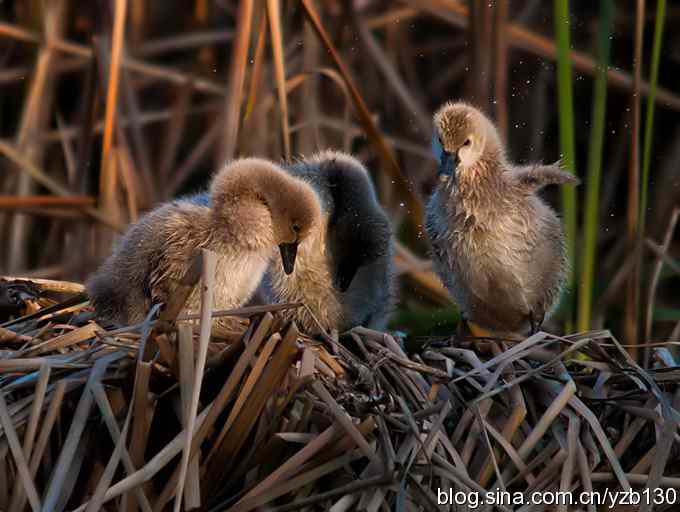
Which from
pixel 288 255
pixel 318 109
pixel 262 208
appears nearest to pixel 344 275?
pixel 288 255

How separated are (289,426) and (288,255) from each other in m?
1.19

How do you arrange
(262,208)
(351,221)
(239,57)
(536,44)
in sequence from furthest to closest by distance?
(536,44) → (239,57) → (351,221) → (262,208)

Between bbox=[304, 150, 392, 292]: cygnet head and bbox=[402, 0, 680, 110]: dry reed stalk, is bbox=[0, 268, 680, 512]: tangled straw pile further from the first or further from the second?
bbox=[402, 0, 680, 110]: dry reed stalk

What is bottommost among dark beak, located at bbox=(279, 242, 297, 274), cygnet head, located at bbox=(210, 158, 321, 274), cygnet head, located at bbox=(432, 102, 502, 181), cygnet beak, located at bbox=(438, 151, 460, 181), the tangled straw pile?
the tangled straw pile

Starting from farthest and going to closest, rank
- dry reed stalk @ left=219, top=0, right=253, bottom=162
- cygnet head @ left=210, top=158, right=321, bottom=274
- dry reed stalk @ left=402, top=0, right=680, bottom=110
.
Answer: dry reed stalk @ left=402, top=0, right=680, bottom=110 → dry reed stalk @ left=219, top=0, right=253, bottom=162 → cygnet head @ left=210, top=158, right=321, bottom=274

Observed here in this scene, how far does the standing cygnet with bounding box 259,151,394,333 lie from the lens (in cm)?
340

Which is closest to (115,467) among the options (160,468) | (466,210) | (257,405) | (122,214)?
(160,468)

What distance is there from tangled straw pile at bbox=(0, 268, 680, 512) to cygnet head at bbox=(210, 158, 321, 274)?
79 cm

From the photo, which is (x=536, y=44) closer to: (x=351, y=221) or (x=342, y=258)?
(x=351, y=221)

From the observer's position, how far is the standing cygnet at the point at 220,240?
2.96 metres

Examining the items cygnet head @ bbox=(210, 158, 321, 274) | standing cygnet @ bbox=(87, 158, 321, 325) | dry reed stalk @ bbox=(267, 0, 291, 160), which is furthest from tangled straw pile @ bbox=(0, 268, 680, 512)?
dry reed stalk @ bbox=(267, 0, 291, 160)

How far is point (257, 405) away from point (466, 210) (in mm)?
1545

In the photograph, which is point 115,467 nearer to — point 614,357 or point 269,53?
point 614,357

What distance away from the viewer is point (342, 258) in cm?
346
